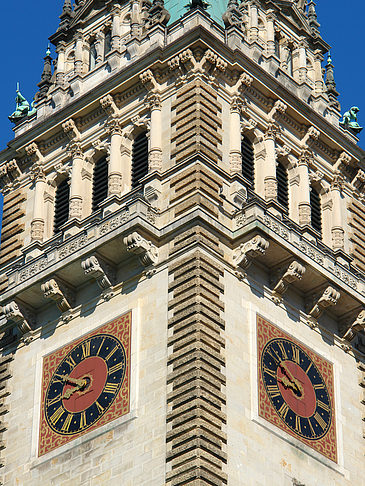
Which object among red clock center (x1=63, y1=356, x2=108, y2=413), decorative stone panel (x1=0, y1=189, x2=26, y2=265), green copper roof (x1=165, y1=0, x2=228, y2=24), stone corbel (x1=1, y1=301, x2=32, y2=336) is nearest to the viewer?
red clock center (x1=63, y1=356, x2=108, y2=413)

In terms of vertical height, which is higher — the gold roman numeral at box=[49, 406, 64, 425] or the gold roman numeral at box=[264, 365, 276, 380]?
the gold roman numeral at box=[264, 365, 276, 380]

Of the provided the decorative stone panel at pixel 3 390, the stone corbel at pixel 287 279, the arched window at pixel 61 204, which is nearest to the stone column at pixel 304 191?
the stone corbel at pixel 287 279

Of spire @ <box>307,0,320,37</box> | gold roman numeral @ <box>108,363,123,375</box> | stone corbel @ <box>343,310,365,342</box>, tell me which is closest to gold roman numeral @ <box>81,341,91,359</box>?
gold roman numeral @ <box>108,363,123,375</box>

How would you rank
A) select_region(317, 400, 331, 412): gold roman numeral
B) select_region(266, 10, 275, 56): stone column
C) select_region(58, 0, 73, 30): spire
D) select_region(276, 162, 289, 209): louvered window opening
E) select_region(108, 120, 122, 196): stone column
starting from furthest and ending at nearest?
1. select_region(58, 0, 73, 30): spire
2. select_region(266, 10, 275, 56): stone column
3. select_region(276, 162, 289, 209): louvered window opening
4. select_region(108, 120, 122, 196): stone column
5. select_region(317, 400, 331, 412): gold roman numeral

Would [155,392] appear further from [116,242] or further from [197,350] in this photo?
[116,242]

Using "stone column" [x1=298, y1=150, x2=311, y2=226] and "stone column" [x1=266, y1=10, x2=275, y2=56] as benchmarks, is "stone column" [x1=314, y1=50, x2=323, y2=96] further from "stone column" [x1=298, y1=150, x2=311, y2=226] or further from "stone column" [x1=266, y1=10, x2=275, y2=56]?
"stone column" [x1=298, y1=150, x2=311, y2=226]

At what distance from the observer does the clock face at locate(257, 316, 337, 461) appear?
45031 mm

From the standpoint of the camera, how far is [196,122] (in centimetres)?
4934

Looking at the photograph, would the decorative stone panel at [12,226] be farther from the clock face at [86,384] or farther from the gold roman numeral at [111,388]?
the gold roman numeral at [111,388]

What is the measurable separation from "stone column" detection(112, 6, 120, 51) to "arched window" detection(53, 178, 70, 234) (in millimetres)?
5090

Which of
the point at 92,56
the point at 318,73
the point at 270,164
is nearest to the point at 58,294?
the point at 270,164

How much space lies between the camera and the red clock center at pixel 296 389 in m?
45.8

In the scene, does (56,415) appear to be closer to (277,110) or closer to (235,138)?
(235,138)

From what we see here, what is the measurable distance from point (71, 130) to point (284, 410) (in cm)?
1324
